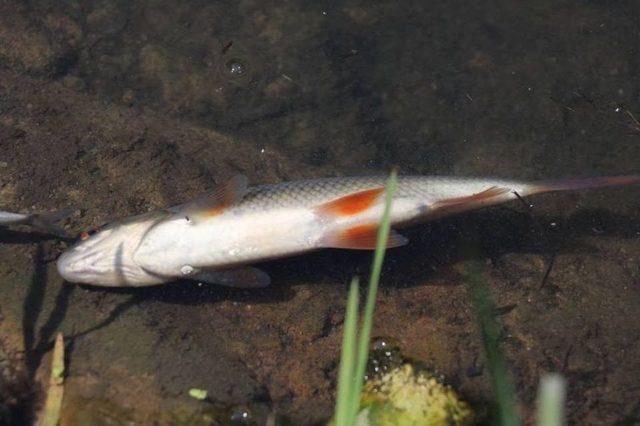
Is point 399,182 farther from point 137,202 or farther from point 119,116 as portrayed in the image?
point 119,116

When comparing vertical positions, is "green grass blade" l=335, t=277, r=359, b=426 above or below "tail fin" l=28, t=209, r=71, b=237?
above

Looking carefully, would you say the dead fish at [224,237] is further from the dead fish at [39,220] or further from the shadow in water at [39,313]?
the dead fish at [39,220]

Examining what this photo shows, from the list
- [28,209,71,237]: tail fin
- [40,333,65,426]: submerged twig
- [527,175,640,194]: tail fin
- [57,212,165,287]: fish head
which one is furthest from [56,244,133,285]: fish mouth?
[527,175,640,194]: tail fin

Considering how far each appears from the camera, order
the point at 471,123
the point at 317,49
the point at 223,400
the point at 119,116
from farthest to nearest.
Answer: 1. the point at 317,49
2. the point at 471,123
3. the point at 119,116
4. the point at 223,400

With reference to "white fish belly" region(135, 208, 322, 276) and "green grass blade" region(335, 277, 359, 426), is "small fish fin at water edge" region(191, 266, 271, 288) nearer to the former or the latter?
"white fish belly" region(135, 208, 322, 276)

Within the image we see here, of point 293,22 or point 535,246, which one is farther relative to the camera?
point 293,22

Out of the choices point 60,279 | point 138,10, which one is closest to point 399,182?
point 60,279

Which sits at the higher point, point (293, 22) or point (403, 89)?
point (293, 22)

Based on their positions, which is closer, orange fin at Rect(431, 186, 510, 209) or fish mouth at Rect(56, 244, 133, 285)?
fish mouth at Rect(56, 244, 133, 285)
